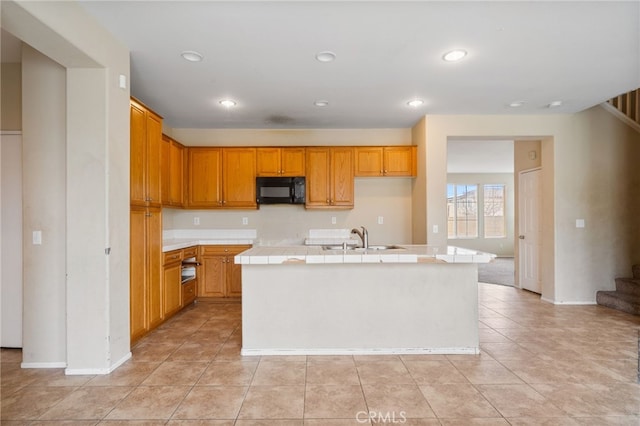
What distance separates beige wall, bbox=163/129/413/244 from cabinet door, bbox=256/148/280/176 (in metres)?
0.32

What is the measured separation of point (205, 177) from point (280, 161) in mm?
1099

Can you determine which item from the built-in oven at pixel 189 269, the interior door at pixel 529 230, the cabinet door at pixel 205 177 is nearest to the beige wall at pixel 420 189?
the interior door at pixel 529 230

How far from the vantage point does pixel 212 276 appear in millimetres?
4508

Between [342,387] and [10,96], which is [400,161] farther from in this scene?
[10,96]

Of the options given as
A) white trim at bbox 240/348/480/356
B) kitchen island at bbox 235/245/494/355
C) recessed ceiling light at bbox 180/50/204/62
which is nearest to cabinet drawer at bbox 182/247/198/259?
kitchen island at bbox 235/245/494/355

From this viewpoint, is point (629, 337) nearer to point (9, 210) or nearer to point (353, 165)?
point (353, 165)

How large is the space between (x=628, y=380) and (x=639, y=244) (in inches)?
117

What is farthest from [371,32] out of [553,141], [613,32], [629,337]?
[629,337]

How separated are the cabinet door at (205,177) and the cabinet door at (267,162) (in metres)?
0.56

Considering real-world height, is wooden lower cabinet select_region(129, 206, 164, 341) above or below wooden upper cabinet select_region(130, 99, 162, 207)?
below

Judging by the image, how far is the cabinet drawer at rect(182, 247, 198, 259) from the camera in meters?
4.05

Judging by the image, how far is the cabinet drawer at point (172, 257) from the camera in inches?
139

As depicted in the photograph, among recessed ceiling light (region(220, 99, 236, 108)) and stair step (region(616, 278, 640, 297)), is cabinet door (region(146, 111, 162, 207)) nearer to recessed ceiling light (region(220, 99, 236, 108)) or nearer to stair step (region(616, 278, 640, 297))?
recessed ceiling light (region(220, 99, 236, 108))

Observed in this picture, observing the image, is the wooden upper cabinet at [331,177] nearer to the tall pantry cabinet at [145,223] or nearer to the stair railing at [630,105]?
the tall pantry cabinet at [145,223]
